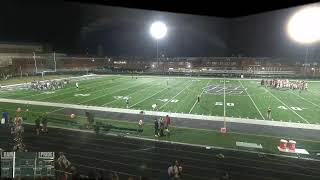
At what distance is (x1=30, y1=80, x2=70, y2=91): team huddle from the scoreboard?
7433 mm

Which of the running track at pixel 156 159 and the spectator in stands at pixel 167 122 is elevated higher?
the spectator in stands at pixel 167 122

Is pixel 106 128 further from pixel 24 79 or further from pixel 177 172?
pixel 24 79

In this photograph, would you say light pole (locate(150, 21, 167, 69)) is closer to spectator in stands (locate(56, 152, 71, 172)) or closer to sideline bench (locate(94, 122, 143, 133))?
sideline bench (locate(94, 122, 143, 133))

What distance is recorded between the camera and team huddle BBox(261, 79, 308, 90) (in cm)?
1609

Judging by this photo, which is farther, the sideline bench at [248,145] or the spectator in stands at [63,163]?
the sideline bench at [248,145]

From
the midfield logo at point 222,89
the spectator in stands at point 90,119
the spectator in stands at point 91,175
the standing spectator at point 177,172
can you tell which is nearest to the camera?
the standing spectator at point 177,172

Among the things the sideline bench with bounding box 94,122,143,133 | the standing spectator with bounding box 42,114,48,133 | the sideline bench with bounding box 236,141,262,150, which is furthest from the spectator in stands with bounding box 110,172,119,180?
the standing spectator with bounding box 42,114,48,133

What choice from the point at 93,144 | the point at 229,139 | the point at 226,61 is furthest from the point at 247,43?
the point at 93,144

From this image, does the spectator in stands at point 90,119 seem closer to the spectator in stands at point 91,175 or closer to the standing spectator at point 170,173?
the spectator in stands at point 91,175

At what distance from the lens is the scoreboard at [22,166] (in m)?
11.6

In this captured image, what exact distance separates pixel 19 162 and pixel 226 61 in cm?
955

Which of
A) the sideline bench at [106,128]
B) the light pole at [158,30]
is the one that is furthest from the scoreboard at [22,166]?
the light pole at [158,30]

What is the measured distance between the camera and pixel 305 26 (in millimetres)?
13930

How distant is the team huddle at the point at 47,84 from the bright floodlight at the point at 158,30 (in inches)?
255
